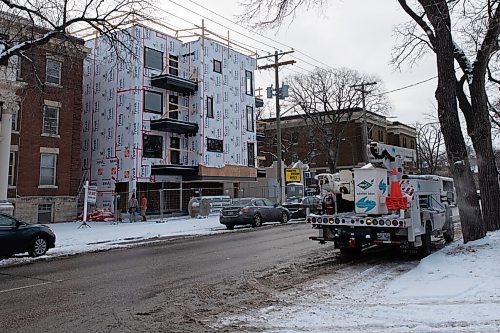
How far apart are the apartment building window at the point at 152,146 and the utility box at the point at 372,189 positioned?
67.6 feet

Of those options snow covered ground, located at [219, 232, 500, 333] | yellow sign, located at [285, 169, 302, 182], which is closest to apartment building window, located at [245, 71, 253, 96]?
yellow sign, located at [285, 169, 302, 182]

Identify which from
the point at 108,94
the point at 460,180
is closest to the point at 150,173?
the point at 108,94

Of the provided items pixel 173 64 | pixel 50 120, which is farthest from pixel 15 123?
pixel 173 64

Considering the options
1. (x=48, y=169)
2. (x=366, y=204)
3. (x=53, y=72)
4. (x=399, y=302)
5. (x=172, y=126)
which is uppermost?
(x=53, y=72)

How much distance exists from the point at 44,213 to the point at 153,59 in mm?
12415

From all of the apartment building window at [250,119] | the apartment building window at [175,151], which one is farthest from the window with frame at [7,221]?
the apartment building window at [250,119]

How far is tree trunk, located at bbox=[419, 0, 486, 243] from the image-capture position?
1129 cm

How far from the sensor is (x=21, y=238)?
12.3m

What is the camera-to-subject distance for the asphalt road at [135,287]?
20.1 feet

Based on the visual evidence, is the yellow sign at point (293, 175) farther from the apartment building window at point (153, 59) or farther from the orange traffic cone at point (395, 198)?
the orange traffic cone at point (395, 198)

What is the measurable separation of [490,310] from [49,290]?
7385 mm

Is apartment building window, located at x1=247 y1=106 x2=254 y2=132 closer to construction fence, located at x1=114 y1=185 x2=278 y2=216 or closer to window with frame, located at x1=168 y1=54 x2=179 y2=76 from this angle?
construction fence, located at x1=114 y1=185 x2=278 y2=216

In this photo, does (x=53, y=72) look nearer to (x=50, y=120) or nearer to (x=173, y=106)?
(x=50, y=120)

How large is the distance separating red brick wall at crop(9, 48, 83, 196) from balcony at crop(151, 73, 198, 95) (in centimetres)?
490
